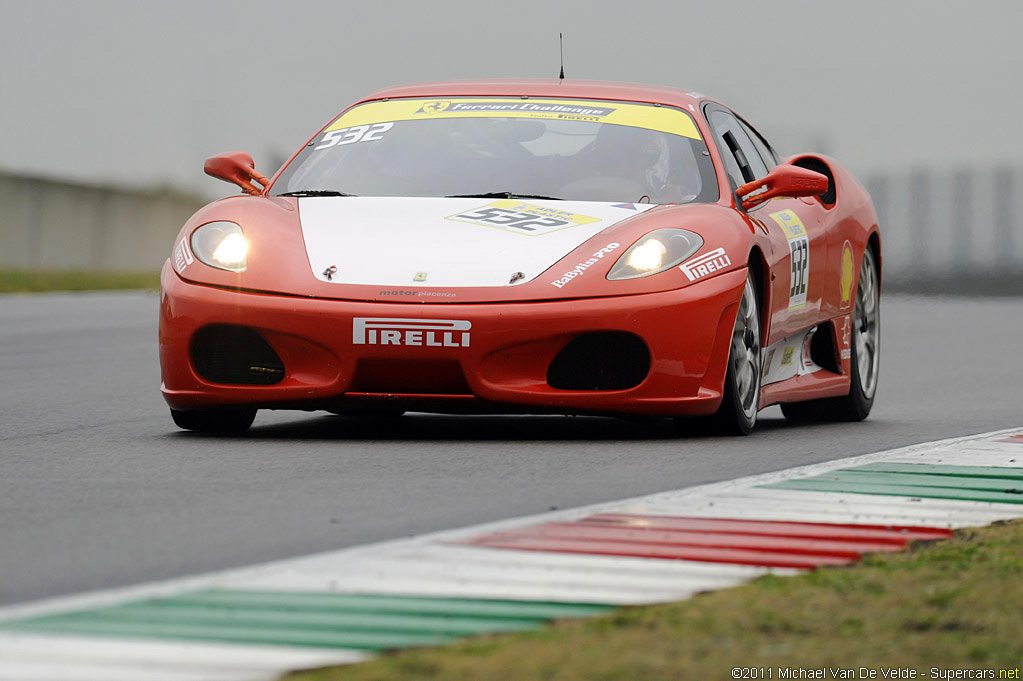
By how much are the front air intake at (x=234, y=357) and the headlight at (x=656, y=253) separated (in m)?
1.23

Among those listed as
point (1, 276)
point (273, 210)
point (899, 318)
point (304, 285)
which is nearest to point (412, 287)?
point (304, 285)

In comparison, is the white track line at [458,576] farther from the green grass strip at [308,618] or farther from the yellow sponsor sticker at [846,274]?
the yellow sponsor sticker at [846,274]

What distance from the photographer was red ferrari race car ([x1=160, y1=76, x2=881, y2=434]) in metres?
7.45

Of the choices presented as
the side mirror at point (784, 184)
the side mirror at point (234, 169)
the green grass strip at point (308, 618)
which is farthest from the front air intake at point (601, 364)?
the green grass strip at point (308, 618)

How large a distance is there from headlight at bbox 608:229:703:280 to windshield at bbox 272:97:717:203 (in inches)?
23.9

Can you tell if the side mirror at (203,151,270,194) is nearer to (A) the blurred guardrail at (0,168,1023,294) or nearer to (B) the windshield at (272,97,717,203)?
(B) the windshield at (272,97,717,203)

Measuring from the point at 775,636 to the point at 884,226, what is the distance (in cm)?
4734

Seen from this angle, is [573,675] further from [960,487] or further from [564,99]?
[564,99]

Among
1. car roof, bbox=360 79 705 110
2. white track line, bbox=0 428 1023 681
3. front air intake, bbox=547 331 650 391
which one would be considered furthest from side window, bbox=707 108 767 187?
white track line, bbox=0 428 1023 681

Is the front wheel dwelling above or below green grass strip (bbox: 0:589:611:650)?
below

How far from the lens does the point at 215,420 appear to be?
8117 mm

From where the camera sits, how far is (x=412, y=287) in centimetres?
743

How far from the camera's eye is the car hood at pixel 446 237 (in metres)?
7.50

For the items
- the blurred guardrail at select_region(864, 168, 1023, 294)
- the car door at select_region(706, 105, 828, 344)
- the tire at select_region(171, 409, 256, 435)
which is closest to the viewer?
the tire at select_region(171, 409, 256, 435)
